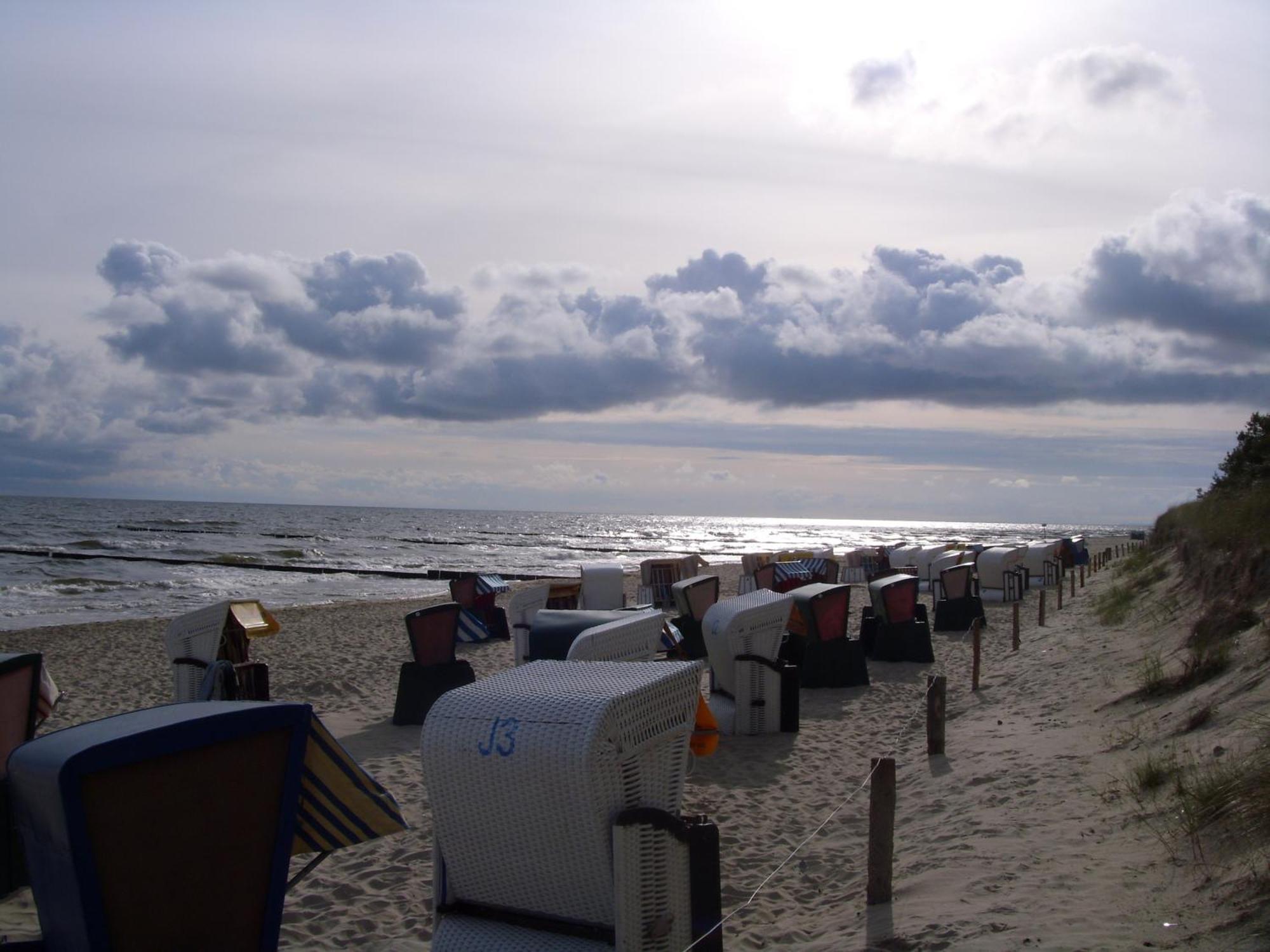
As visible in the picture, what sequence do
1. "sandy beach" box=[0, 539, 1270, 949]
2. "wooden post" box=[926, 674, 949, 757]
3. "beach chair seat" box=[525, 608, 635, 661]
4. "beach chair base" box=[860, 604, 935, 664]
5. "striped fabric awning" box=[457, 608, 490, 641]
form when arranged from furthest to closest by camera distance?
"striped fabric awning" box=[457, 608, 490, 641], "beach chair base" box=[860, 604, 935, 664], "beach chair seat" box=[525, 608, 635, 661], "wooden post" box=[926, 674, 949, 757], "sandy beach" box=[0, 539, 1270, 949]

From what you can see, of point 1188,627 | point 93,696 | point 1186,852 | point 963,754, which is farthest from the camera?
point 93,696

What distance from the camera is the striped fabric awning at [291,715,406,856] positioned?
4133 millimetres

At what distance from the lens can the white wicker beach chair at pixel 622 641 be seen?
6875 millimetres

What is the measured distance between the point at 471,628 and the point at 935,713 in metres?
12.5

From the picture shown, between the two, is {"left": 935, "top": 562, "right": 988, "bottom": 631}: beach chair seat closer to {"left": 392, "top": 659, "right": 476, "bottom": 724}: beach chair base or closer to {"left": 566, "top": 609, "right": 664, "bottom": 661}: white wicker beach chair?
{"left": 392, "top": 659, "right": 476, "bottom": 724}: beach chair base

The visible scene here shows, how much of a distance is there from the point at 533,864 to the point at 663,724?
76 centimetres

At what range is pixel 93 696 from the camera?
1384 cm

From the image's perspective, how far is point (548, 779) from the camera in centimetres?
397

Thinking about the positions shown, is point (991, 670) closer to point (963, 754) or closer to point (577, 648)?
point (963, 754)

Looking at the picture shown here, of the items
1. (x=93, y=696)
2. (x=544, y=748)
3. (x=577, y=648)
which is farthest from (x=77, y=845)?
(x=93, y=696)

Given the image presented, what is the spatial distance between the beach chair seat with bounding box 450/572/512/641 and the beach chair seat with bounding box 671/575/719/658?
5.03 meters

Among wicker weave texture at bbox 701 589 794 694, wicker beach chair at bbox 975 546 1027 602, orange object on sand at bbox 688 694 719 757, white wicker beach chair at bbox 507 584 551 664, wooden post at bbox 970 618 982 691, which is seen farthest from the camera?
wicker beach chair at bbox 975 546 1027 602

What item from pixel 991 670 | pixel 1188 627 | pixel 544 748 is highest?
pixel 544 748

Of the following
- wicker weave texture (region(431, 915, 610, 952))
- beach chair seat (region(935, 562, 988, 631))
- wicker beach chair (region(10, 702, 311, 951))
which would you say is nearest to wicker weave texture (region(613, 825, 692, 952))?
wicker weave texture (region(431, 915, 610, 952))
